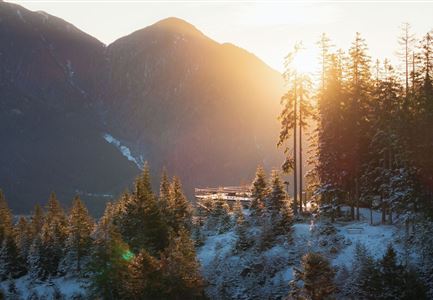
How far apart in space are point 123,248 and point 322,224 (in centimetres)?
1357

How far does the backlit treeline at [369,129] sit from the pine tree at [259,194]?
330 cm

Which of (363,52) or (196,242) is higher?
(363,52)

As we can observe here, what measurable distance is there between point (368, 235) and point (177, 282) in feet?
45.8

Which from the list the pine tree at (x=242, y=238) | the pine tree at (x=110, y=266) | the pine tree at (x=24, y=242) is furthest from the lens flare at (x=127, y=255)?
the pine tree at (x=24, y=242)

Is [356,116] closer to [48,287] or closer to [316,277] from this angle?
[316,277]

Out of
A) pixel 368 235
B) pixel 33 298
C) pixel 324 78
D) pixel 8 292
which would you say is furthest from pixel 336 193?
pixel 8 292

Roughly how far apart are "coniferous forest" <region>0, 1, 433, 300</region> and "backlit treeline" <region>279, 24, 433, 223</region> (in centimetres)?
9

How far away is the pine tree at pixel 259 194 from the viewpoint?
4353 centimetres

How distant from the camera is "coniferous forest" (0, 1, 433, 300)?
103ft

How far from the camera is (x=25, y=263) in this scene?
61312 millimetres

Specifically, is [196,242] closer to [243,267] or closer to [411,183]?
[243,267]

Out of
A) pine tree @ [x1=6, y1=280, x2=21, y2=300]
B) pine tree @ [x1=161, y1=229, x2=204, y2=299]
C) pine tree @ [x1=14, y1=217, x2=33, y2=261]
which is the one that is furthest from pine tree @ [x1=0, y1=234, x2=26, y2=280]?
pine tree @ [x1=161, y1=229, x2=204, y2=299]

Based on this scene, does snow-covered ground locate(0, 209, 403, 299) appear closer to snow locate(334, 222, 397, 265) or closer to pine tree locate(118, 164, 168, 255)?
snow locate(334, 222, 397, 265)

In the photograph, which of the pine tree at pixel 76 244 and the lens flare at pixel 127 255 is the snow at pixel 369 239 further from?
the pine tree at pixel 76 244
